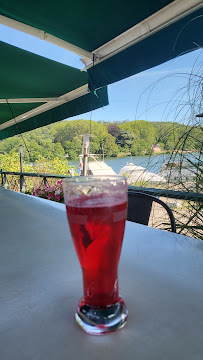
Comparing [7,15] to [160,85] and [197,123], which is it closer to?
[160,85]

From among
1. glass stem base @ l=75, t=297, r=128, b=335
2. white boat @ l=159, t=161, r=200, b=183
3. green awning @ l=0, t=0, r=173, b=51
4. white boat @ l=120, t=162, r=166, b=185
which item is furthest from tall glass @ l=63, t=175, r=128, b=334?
green awning @ l=0, t=0, r=173, b=51

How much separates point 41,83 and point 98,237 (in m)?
2.97

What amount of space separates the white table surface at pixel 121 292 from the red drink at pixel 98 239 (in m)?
0.04

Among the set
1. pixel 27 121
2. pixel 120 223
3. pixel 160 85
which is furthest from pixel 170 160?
pixel 27 121

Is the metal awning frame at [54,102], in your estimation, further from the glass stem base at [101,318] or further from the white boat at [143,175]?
the glass stem base at [101,318]

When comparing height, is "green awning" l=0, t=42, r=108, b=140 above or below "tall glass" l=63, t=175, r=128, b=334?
above

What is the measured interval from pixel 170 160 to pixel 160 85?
46 centimetres

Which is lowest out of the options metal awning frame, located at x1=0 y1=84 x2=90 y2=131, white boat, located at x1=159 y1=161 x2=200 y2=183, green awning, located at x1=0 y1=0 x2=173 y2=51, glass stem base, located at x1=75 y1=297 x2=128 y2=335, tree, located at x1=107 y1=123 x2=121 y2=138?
glass stem base, located at x1=75 y1=297 x2=128 y2=335

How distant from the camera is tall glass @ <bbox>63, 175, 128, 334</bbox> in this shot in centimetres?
28

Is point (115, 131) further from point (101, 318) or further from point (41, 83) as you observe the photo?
point (101, 318)

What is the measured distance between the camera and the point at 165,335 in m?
0.25

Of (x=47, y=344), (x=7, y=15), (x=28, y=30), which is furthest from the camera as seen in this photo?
(x=28, y=30)

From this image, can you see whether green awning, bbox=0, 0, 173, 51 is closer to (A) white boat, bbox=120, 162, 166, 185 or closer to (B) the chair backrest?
(A) white boat, bbox=120, 162, 166, 185

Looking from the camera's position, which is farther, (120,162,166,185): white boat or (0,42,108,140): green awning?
(0,42,108,140): green awning
